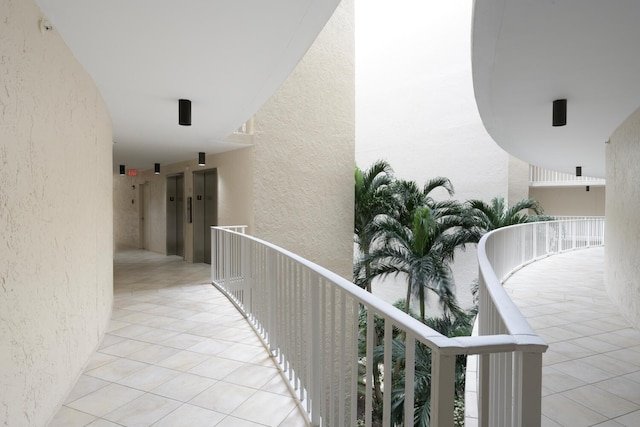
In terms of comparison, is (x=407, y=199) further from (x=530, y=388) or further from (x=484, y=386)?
(x=530, y=388)

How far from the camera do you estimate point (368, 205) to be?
1032cm

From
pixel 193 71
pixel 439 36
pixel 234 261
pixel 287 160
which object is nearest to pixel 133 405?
pixel 193 71

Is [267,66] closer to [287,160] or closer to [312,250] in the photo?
[287,160]

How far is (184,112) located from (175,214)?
7340 mm

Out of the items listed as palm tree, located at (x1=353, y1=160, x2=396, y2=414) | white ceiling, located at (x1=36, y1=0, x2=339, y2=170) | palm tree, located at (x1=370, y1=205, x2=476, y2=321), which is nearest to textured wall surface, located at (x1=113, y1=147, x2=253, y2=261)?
white ceiling, located at (x1=36, y1=0, x2=339, y2=170)

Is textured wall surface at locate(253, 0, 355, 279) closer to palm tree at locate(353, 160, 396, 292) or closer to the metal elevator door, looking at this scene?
palm tree at locate(353, 160, 396, 292)

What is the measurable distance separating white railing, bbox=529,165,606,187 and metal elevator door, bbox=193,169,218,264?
1143 centimetres

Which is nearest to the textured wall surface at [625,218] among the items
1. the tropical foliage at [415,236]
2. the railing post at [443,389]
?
the tropical foliage at [415,236]

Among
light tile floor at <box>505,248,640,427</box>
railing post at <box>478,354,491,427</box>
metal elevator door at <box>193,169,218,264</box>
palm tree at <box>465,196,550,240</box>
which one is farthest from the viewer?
palm tree at <box>465,196,550,240</box>

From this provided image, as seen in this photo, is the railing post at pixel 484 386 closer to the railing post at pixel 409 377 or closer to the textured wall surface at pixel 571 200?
the railing post at pixel 409 377

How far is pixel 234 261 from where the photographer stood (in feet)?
18.5

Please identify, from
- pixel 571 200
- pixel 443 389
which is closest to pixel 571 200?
pixel 571 200

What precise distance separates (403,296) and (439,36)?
9.45 metres

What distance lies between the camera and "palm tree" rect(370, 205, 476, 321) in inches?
348
